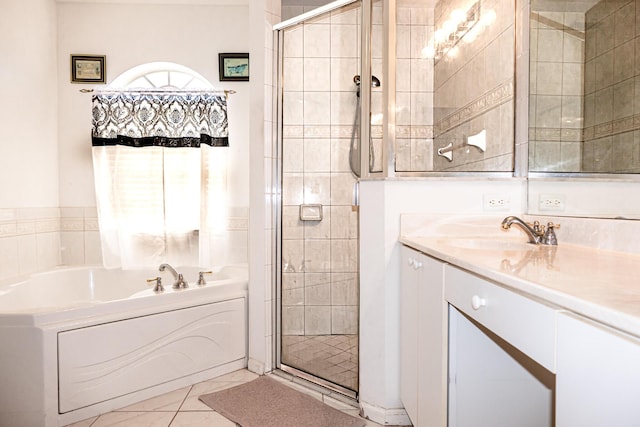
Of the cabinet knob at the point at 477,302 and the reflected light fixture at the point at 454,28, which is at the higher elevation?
the reflected light fixture at the point at 454,28

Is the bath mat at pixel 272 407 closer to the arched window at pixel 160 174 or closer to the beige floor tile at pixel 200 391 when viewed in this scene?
the beige floor tile at pixel 200 391

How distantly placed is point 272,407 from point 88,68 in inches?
117

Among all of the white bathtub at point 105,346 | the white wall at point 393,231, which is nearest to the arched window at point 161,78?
the white bathtub at point 105,346

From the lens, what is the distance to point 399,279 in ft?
6.03

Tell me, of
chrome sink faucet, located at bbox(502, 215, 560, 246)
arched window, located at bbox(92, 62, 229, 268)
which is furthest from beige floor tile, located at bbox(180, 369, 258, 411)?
chrome sink faucet, located at bbox(502, 215, 560, 246)

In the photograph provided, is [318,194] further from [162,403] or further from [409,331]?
[162,403]

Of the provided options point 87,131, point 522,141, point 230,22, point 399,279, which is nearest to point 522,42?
point 522,141

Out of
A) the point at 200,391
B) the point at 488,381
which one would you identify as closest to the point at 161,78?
the point at 200,391

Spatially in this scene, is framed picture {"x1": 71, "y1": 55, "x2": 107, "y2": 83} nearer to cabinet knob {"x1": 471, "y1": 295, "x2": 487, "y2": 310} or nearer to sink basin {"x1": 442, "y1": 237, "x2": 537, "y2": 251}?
sink basin {"x1": 442, "y1": 237, "x2": 537, "y2": 251}

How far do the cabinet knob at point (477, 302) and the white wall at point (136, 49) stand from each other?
2495mm

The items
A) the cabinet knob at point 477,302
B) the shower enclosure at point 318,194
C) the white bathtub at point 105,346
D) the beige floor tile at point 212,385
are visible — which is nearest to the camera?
the cabinet knob at point 477,302

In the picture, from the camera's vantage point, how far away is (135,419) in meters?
1.94

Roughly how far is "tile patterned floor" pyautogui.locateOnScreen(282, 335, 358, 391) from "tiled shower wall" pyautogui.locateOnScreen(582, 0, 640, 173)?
55.0 inches

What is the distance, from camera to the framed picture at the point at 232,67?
326 cm
